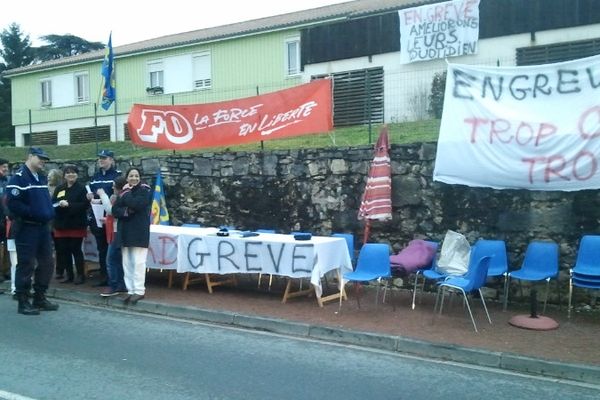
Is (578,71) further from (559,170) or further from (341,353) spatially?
(341,353)

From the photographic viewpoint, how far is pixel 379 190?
10078mm

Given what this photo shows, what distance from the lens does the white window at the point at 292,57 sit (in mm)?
25516

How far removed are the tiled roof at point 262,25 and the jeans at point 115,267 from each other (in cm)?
1544

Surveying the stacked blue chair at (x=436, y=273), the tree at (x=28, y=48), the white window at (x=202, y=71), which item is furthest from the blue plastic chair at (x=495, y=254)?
the tree at (x=28, y=48)

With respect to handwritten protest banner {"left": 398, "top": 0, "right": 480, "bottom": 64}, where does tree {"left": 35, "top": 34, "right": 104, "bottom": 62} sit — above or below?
above

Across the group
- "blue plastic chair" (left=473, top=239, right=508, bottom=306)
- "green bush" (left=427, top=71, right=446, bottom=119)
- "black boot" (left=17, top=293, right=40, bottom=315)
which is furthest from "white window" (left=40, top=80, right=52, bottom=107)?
"blue plastic chair" (left=473, top=239, right=508, bottom=306)

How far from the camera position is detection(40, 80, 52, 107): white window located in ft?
110

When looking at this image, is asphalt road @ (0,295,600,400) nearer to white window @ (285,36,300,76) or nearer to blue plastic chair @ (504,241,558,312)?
blue plastic chair @ (504,241,558,312)

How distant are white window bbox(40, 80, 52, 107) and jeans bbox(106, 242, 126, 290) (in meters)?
26.7

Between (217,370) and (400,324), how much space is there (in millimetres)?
2750

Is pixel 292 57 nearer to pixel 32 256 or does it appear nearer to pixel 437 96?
pixel 437 96

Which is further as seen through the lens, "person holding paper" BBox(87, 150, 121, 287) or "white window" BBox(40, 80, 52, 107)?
"white window" BBox(40, 80, 52, 107)

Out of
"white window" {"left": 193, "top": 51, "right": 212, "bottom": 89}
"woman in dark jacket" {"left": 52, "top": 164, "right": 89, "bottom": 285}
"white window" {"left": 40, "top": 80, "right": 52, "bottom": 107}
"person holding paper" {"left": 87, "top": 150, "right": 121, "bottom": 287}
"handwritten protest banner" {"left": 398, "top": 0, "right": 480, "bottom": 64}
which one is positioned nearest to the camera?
"person holding paper" {"left": 87, "top": 150, "right": 121, "bottom": 287}

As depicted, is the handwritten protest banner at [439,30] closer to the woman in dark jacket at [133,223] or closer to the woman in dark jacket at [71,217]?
the woman in dark jacket at [71,217]
